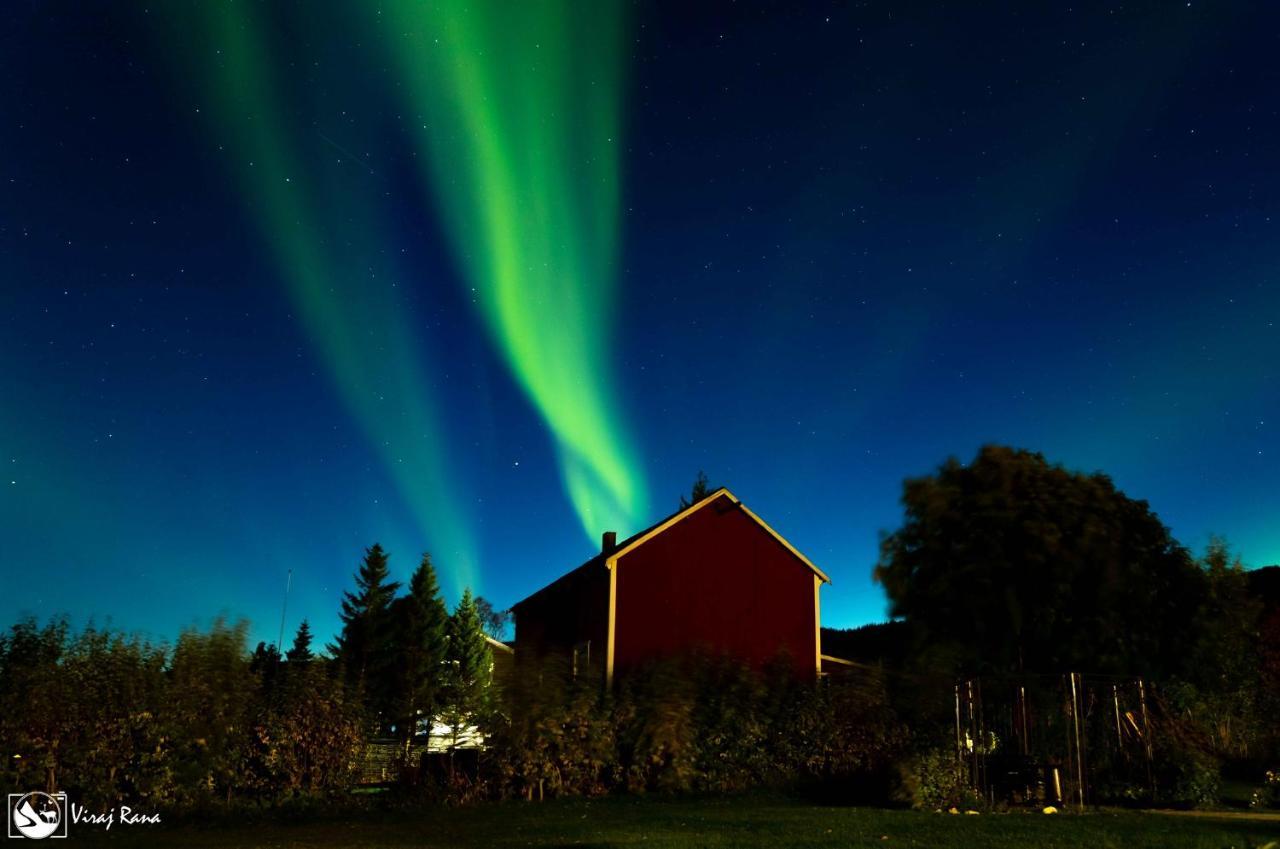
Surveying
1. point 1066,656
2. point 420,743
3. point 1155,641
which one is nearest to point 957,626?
point 1066,656

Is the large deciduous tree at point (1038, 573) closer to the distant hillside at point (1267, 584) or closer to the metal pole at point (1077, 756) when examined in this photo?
the metal pole at point (1077, 756)

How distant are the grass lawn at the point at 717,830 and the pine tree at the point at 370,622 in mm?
37915

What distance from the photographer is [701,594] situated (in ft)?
80.8

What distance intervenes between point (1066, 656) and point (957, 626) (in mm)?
2078

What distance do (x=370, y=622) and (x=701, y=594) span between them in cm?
3336

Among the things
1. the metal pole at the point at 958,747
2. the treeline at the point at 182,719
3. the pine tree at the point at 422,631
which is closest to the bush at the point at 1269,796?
the metal pole at the point at 958,747

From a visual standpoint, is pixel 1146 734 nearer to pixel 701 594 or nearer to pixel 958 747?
pixel 958 747

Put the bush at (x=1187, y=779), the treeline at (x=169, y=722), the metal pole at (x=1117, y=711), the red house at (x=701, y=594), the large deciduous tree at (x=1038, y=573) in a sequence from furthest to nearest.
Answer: the red house at (x=701, y=594), the large deciduous tree at (x=1038, y=573), the metal pole at (x=1117, y=711), the bush at (x=1187, y=779), the treeline at (x=169, y=722)

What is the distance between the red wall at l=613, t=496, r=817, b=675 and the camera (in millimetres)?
23781

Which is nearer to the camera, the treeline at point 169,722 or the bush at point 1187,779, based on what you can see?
the treeline at point 169,722

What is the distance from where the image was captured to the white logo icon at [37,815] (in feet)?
36.9

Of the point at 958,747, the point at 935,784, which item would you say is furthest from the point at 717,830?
the point at 958,747

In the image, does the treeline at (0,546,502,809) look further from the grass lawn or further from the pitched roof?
the pitched roof

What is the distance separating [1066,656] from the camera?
18781 millimetres
